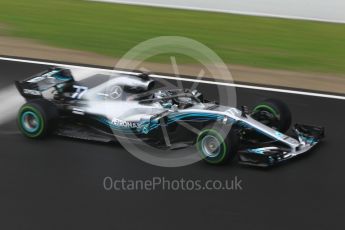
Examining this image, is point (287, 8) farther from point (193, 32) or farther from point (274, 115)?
point (274, 115)

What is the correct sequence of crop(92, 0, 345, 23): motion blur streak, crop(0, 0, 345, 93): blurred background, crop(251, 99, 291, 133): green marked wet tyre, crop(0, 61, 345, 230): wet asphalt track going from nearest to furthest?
1. crop(0, 61, 345, 230): wet asphalt track
2. crop(251, 99, 291, 133): green marked wet tyre
3. crop(0, 0, 345, 93): blurred background
4. crop(92, 0, 345, 23): motion blur streak

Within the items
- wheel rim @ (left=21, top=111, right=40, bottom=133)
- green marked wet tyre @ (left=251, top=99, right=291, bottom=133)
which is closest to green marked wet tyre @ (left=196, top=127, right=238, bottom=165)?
green marked wet tyre @ (left=251, top=99, right=291, bottom=133)

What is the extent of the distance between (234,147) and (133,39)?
6688 millimetres

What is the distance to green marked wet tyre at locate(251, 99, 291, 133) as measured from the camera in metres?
9.55

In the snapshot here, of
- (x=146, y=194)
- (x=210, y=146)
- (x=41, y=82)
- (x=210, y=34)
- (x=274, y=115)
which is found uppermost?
(x=210, y=34)

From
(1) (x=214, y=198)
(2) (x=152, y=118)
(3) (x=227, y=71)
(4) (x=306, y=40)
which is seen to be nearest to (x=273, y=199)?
(1) (x=214, y=198)

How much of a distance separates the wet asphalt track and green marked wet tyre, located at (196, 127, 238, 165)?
14 cm

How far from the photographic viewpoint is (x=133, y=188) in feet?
28.0

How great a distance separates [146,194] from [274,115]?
7.08ft

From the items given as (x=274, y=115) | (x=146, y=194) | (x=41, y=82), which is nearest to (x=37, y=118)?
(x=41, y=82)

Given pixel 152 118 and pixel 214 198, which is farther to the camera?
pixel 152 118

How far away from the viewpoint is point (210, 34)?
15094 mm

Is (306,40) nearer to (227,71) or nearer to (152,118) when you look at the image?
(227,71)

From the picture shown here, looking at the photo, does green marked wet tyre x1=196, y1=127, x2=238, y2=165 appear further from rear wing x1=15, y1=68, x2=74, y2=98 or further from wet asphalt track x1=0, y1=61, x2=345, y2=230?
rear wing x1=15, y1=68, x2=74, y2=98
